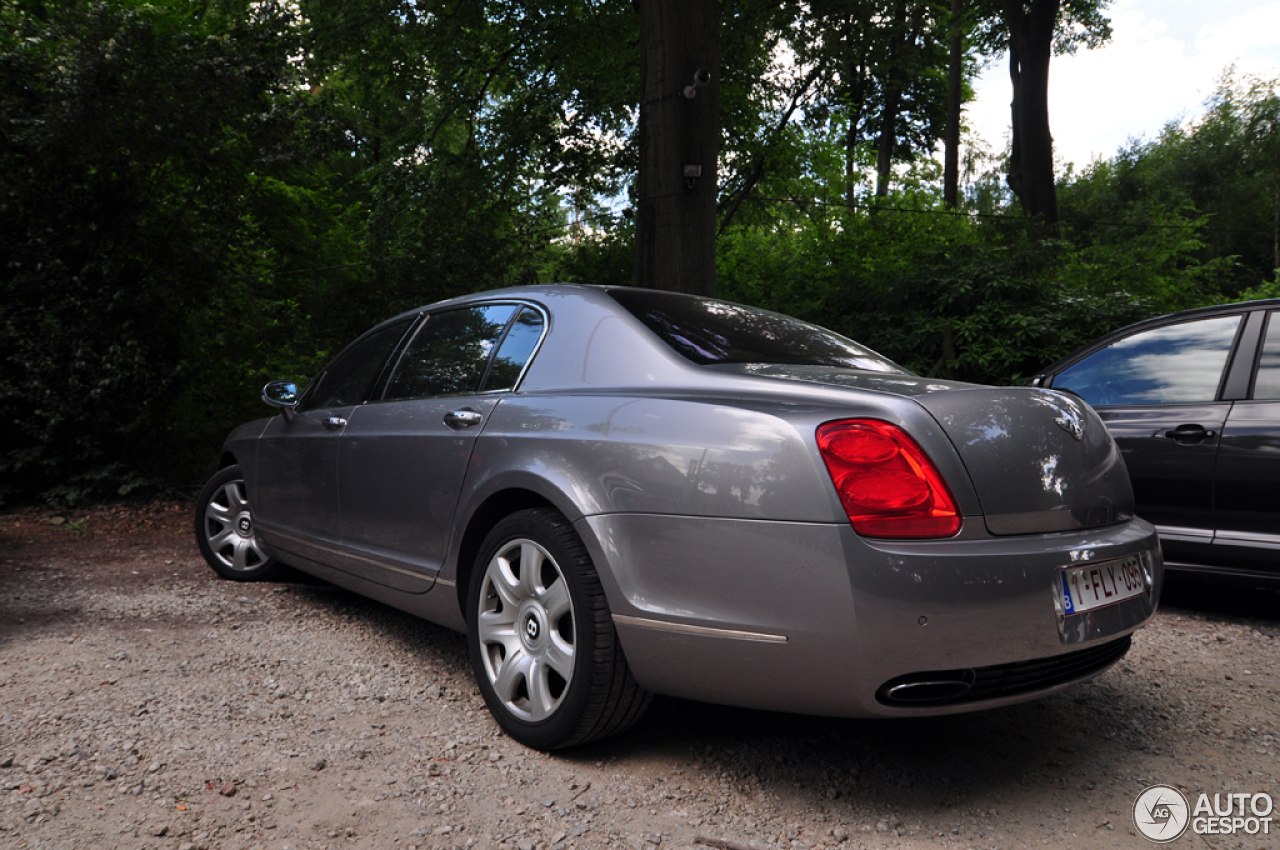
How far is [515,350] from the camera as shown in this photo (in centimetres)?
330

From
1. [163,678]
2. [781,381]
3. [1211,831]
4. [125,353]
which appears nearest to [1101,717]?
[1211,831]

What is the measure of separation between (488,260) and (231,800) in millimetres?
9874

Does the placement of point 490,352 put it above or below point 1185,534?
above

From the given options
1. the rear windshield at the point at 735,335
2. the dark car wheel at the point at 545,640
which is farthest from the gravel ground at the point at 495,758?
the rear windshield at the point at 735,335

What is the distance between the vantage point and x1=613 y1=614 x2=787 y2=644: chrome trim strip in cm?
230

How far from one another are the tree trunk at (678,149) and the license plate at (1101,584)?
16.9 ft

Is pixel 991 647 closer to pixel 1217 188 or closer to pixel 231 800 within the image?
pixel 231 800

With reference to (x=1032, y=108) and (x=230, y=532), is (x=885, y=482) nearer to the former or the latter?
(x=230, y=532)

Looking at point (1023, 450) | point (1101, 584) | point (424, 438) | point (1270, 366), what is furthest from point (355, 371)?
point (1270, 366)

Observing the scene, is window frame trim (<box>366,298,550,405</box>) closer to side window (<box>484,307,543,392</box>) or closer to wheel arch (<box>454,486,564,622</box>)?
side window (<box>484,307,543,392</box>)

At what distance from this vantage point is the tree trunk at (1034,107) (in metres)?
15.5

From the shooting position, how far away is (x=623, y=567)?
8.32ft

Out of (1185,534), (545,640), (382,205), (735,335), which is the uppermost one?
(382,205)

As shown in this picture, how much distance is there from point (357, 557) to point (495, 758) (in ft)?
4.43
